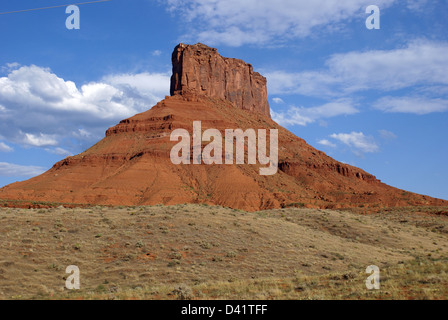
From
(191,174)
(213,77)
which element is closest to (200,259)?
(191,174)

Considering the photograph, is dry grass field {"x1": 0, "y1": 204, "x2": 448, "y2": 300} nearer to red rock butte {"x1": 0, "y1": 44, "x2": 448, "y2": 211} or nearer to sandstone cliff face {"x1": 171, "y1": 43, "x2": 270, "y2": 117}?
red rock butte {"x1": 0, "y1": 44, "x2": 448, "y2": 211}

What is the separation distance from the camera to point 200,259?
22344mm

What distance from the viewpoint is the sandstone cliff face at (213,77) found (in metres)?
122

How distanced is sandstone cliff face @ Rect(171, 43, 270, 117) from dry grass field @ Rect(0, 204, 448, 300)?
9191 cm

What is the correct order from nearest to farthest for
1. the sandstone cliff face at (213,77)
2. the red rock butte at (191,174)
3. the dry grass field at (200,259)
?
the dry grass field at (200,259) < the red rock butte at (191,174) < the sandstone cliff face at (213,77)

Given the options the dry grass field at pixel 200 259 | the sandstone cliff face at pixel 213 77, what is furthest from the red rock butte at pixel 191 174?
the dry grass field at pixel 200 259

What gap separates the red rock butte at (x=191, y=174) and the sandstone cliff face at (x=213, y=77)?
42 centimetres

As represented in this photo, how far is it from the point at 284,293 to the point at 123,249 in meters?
→ 12.4

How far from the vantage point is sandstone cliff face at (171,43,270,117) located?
121688 mm

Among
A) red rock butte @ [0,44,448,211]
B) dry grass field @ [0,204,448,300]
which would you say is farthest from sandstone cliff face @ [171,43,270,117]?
dry grass field @ [0,204,448,300]

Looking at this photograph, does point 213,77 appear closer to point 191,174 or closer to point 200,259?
point 191,174

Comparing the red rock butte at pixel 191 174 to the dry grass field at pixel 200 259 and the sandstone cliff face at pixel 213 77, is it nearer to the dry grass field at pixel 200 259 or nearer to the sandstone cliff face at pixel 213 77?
the sandstone cliff face at pixel 213 77

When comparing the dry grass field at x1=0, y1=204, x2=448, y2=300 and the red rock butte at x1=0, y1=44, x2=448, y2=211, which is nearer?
the dry grass field at x1=0, y1=204, x2=448, y2=300
